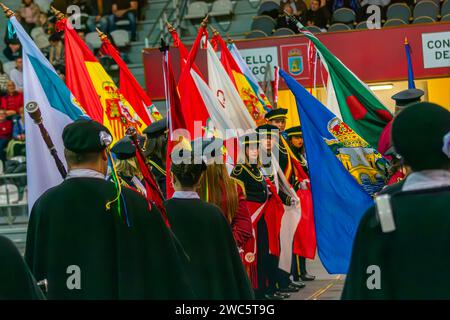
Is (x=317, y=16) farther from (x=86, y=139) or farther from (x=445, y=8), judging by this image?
(x=86, y=139)

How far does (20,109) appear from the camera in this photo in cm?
2003

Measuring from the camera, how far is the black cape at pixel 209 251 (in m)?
6.55

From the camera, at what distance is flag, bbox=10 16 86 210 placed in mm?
7959

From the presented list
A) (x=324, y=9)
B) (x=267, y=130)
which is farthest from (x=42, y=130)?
(x=324, y=9)

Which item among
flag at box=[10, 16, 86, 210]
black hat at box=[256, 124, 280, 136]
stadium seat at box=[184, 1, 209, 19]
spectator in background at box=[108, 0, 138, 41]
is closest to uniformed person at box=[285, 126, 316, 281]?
black hat at box=[256, 124, 280, 136]

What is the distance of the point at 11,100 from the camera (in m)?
20.3

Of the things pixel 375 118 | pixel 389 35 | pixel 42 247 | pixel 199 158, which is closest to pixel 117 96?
pixel 375 118

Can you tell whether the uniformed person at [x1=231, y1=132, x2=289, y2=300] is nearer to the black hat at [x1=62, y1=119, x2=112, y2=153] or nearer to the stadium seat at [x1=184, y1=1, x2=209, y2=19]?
the black hat at [x1=62, y1=119, x2=112, y2=153]

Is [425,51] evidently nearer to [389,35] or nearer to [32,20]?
[389,35]

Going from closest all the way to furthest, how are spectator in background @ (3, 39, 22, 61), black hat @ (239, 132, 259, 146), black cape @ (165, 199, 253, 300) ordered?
black cape @ (165, 199, 253, 300)
black hat @ (239, 132, 259, 146)
spectator in background @ (3, 39, 22, 61)

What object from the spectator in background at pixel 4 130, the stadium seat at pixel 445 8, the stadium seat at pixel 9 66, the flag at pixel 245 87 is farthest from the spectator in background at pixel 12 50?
the flag at pixel 245 87
